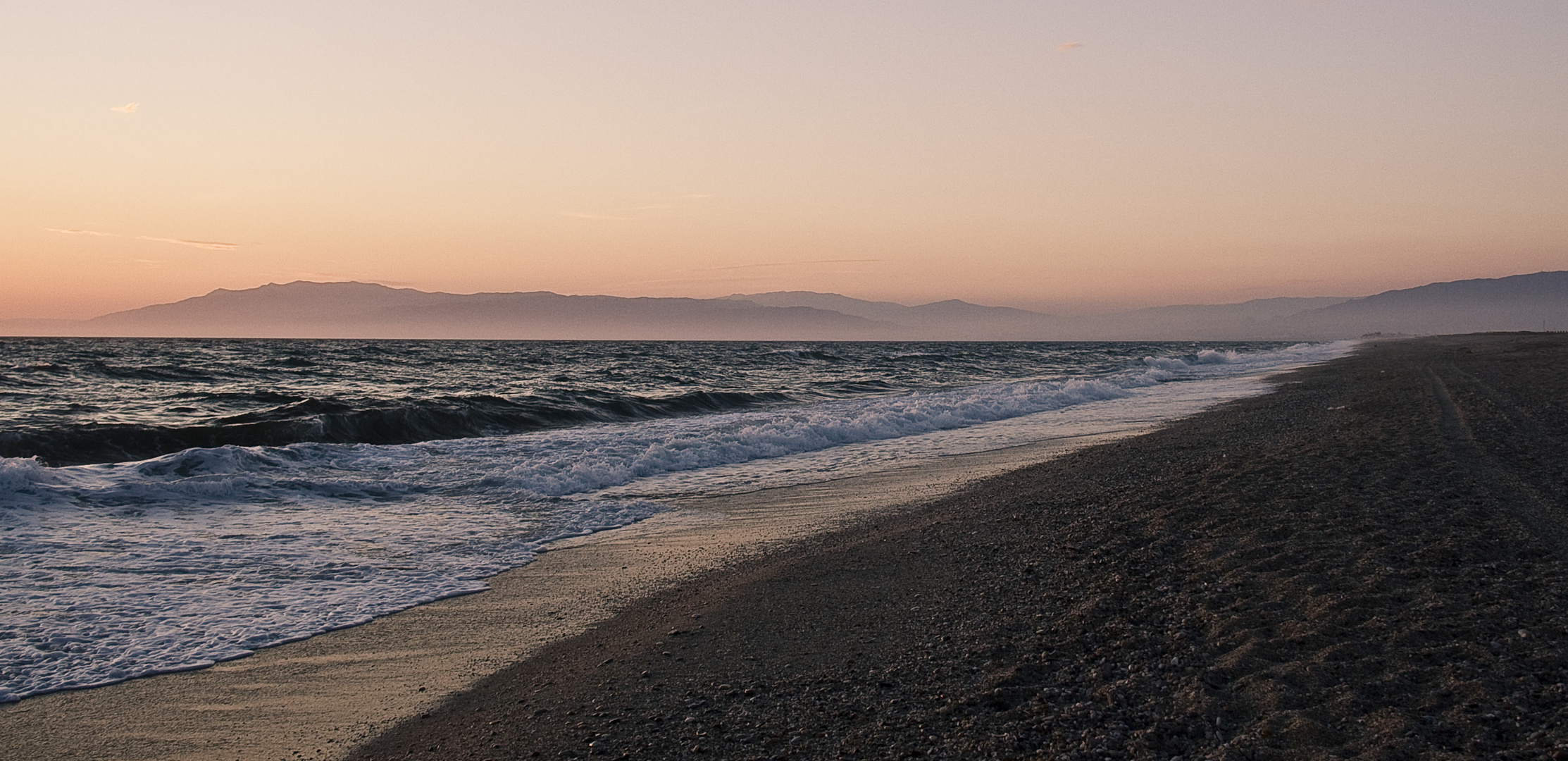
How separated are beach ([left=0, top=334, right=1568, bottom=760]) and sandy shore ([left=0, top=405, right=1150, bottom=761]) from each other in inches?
0.9

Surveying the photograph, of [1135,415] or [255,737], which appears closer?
[255,737]

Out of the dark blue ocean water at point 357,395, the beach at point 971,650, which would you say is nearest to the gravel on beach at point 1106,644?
the beach at point 971,650

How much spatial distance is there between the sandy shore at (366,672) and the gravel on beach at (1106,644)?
293mm

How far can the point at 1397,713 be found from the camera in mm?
3441

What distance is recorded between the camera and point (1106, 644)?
4.38 metres

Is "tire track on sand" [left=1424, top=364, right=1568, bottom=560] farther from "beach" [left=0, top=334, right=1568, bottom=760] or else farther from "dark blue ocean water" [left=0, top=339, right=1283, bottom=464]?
"dark blue ocean water" [left=0, top=339, right=1283, bottom=464]

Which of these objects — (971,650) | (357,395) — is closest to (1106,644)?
(971,650)

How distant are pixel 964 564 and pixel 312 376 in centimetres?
3192

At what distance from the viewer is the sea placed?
5.76 metres

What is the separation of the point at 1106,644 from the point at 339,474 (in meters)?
10.1

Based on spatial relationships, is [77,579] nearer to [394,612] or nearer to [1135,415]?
[394,612]

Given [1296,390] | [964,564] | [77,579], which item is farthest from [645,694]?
[1296,390]

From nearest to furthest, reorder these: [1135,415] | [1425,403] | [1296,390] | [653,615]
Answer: [653,615]
[1425,403]
[1135,415]
[1296,390]

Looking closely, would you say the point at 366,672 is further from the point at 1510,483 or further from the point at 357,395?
the point at 357,395
